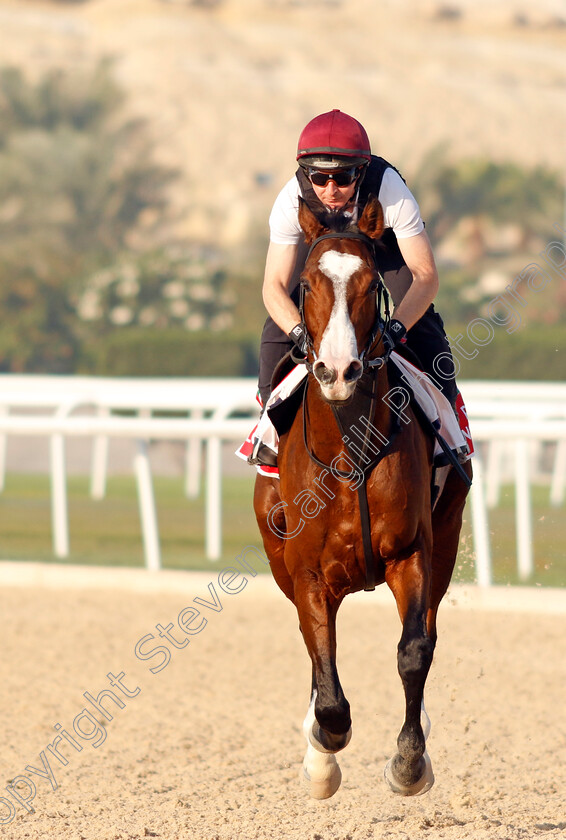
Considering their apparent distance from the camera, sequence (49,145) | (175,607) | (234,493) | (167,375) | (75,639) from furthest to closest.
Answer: (49,145)
(167,375)
(234,493)
(175,607)
(75,639)

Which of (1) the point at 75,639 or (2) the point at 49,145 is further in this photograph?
(2) the point at 49,145

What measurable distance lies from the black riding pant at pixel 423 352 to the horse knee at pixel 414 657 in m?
1.04

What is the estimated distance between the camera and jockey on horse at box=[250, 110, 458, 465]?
4.35 meters

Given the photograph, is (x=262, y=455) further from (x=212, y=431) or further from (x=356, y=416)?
(x=212, y=431)

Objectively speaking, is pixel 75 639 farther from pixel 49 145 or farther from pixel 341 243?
pixel 49 145

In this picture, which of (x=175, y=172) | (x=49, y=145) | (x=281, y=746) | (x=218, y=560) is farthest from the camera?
(x=175, y=172)

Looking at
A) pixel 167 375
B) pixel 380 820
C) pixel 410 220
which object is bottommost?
pixel 167 375

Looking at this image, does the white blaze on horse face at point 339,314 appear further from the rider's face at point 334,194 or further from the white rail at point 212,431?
the white rail at point 212,431

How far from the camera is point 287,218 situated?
15.2 feet

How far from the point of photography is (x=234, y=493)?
1404 centimetres

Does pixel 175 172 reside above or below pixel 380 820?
below

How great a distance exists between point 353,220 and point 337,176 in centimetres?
27

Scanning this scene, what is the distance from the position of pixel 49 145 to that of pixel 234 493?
36161 mm

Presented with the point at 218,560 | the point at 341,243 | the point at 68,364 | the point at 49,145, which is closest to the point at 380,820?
the point at 341,243
